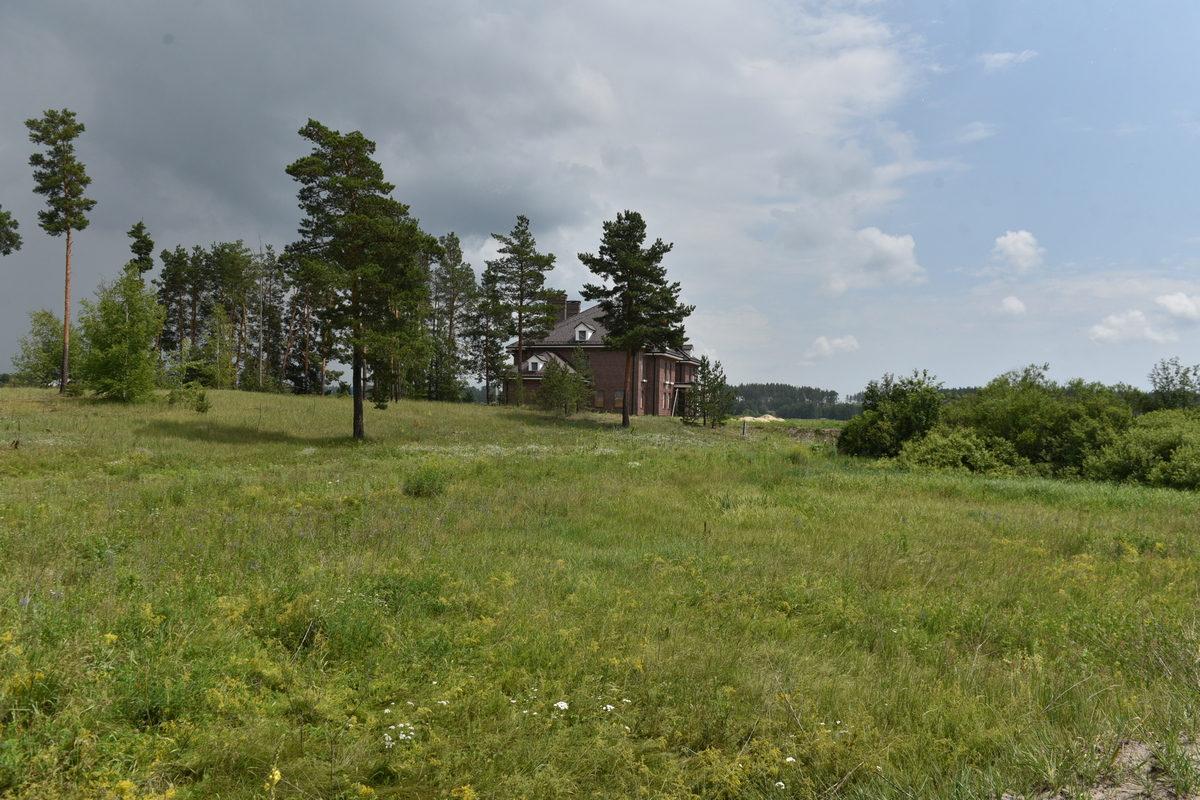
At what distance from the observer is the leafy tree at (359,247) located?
2542 cm

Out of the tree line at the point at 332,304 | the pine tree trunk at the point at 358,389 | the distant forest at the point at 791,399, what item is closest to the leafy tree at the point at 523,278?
the tree line at the point at 332,304

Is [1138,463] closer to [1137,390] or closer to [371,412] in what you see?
[1137,390]

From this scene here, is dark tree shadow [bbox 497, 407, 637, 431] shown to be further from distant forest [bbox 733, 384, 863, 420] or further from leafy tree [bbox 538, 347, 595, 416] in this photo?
distant forest [bbox 733, 384, 863, 420]

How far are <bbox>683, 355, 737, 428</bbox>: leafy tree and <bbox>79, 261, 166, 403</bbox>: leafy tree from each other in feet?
118

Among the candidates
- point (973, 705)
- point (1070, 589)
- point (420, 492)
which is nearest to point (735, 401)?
point (420, 492)

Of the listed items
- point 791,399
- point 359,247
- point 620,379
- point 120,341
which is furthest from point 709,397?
point 791,399

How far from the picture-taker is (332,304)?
115 ft

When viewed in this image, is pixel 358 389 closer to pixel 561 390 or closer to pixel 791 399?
pixel 561 390

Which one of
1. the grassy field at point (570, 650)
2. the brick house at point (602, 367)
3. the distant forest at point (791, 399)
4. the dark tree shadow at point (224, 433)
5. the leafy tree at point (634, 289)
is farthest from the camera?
the distant forest at point (791, 399)

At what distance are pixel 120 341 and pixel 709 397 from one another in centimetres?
3849

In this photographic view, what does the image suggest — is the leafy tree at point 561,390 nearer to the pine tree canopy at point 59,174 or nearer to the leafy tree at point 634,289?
the leafy tree at point 634,289

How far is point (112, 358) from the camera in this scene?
30641mm

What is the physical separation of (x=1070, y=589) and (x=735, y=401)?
41.5m

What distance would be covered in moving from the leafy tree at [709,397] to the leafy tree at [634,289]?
7.46 m
